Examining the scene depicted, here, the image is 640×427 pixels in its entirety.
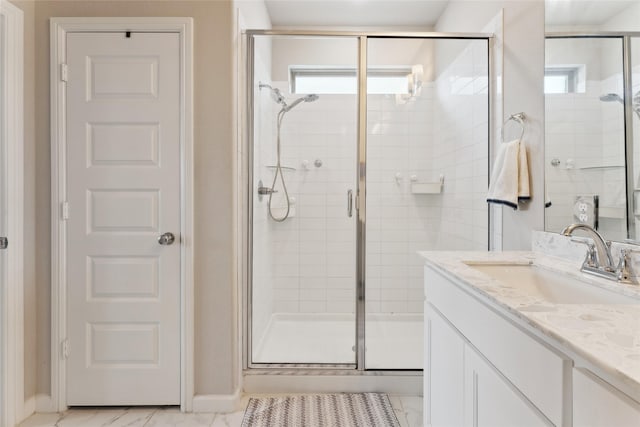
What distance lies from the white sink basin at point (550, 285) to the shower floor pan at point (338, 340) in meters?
1.07

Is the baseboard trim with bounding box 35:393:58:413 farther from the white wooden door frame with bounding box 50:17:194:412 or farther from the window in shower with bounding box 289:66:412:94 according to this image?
the window in shower with bounding box 289:66:412:94

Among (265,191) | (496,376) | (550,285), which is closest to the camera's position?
(496,376)

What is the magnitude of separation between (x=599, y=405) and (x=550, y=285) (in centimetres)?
74

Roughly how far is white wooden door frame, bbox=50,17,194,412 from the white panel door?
3 centimetres

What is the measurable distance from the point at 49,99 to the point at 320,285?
6.66 ft

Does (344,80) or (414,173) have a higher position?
(344,80)

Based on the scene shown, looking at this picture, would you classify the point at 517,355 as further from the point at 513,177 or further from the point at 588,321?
the point at 513,177

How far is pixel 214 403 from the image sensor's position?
1.90 metres

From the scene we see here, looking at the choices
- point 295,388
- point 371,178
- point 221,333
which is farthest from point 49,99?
point 295,388

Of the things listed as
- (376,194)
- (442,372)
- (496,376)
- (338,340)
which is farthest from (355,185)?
(496,376)
